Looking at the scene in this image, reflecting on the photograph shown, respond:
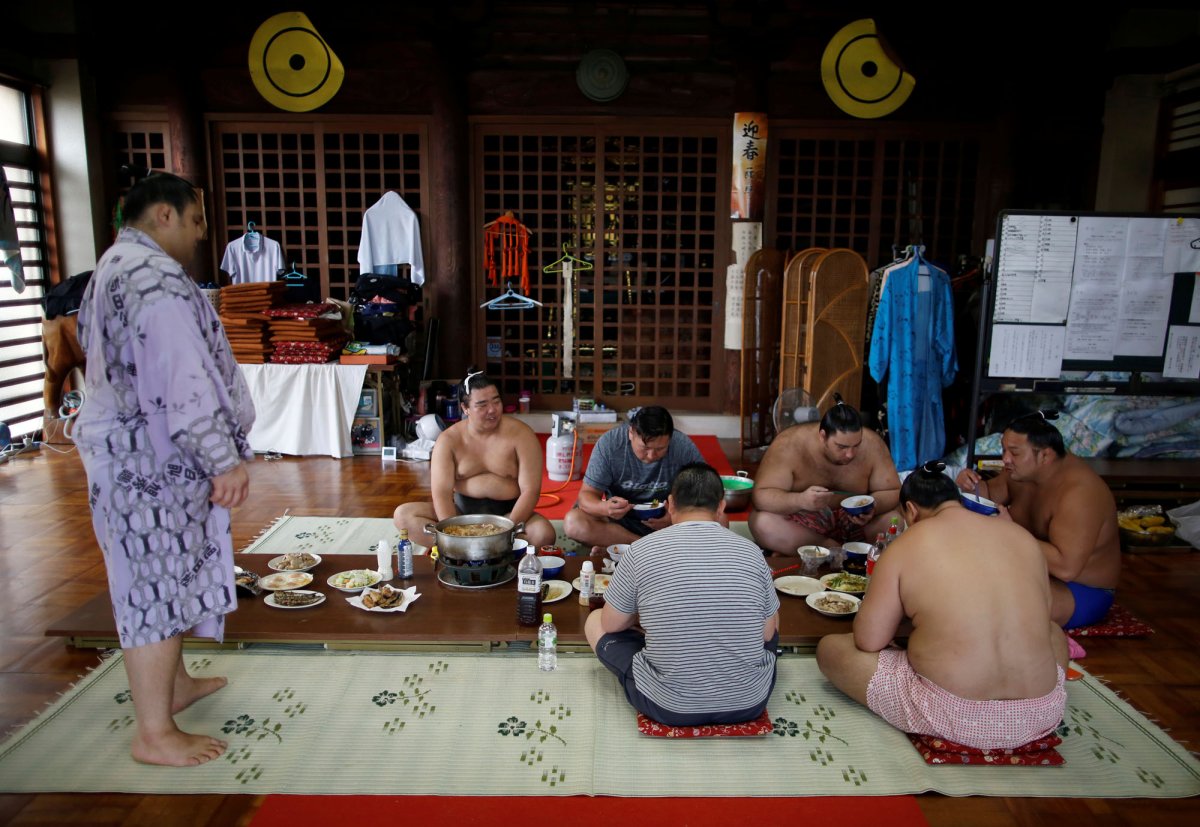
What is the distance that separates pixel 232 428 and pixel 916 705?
2320 millimetres

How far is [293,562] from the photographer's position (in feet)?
12.1

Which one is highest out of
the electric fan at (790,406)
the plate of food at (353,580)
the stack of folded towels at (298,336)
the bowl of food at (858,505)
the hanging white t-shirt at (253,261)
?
the hanging white t-shirt at (253,261)

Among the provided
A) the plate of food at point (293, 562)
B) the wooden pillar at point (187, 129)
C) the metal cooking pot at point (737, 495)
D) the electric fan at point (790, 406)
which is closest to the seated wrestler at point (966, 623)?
the plate of food at point (293, 562)

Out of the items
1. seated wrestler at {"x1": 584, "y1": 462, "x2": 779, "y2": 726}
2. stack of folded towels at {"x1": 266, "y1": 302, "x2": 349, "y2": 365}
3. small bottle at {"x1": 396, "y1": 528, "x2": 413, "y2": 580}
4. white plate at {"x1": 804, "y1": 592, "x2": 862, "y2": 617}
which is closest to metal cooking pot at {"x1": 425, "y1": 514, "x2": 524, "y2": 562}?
small bottle at {"x1": 396, "y1": 528, "x2": 413, "y2": 580}

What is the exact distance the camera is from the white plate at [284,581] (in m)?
3.45

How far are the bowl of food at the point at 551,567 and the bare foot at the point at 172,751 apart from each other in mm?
1436

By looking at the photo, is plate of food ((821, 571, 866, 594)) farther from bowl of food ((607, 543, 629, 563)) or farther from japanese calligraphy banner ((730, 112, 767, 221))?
japanese calligraphy banner ((730, 112, 767, 221))

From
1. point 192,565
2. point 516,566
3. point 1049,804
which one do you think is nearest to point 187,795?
point 192,565

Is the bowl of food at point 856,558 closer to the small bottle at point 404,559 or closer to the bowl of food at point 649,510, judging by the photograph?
the bowl of food at point 649,510

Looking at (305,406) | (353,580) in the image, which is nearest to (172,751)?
(353,580)

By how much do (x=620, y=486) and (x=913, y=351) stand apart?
338cm

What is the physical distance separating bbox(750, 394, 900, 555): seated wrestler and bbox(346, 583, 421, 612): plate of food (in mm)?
1848

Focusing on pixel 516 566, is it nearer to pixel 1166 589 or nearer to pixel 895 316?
pixel 1166 589

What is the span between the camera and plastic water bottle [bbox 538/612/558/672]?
121 inches
